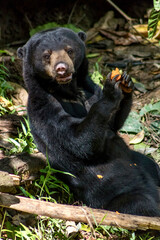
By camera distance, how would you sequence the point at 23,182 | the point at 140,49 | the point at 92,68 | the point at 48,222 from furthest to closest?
the point at 140,49 < the point at 92,68 < the point at 23,182 < the point at 48,222

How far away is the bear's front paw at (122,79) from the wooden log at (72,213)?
64.5 inches

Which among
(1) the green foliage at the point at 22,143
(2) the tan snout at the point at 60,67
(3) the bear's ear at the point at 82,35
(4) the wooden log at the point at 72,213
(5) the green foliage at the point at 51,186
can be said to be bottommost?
(5) the green foliage at the point at 51,186

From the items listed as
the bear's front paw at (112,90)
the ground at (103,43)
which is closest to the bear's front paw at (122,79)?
the bear's front paw at (112,90)

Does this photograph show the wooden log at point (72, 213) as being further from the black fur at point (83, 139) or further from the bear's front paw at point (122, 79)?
the bear's front paw at point (122, 79)

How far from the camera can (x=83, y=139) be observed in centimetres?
403

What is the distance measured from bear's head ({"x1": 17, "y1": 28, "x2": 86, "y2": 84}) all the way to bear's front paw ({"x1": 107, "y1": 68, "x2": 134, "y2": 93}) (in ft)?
1.74

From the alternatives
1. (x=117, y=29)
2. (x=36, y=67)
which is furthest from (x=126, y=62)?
(x=36, y=67)

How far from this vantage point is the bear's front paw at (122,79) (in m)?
4.18

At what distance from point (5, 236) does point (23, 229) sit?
223 millimetres

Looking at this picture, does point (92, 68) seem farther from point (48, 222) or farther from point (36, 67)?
point (48, 222)

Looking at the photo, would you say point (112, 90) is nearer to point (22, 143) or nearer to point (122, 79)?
point (122, 79)

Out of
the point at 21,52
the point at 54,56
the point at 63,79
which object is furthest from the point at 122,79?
the point at 21,52

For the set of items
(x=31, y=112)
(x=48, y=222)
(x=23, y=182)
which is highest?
(x=31, y=112)

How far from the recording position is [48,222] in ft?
13.3
